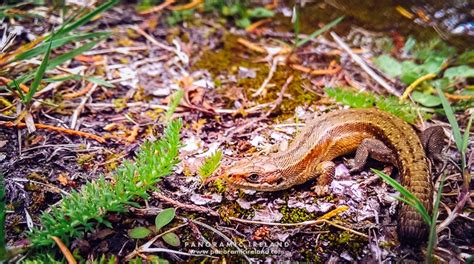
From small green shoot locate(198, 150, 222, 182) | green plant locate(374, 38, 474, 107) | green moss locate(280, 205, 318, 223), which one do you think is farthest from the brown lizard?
green plant locate(374, 38, 474, 107)

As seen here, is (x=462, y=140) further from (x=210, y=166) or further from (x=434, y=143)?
(x=210, y=166)

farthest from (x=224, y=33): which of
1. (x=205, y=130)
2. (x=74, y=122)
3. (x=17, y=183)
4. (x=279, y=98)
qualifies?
(x=17, y=183)

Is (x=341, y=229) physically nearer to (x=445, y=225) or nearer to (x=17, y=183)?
(x=445, y=225)

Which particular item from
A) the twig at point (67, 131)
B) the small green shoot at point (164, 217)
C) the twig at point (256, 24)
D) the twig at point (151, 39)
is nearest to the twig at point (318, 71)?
the twig at point (256, 24)

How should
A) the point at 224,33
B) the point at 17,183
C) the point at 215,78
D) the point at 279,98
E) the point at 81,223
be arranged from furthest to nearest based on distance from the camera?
the point at 224,33 < the point at 215,78 < the point at 279,98 < the point at 17,183 < the point at 81,223

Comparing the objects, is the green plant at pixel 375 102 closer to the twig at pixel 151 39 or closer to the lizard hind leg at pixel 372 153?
the lizard hind leg at pixel 372 153

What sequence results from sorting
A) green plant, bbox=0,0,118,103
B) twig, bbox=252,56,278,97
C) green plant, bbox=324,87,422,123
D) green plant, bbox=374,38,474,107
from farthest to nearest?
twig, bbox=252,56,278,97, green plant, bbox=374,38,474,107, green plant, bbox=324,87,422,123, green plant, bbox=0,0,118,103

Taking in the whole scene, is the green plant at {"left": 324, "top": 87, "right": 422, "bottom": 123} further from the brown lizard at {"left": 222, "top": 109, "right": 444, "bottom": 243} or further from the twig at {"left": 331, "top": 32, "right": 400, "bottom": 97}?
the twig at {"left": 331, "top": 32, "right": 400, "bottom": 97}
